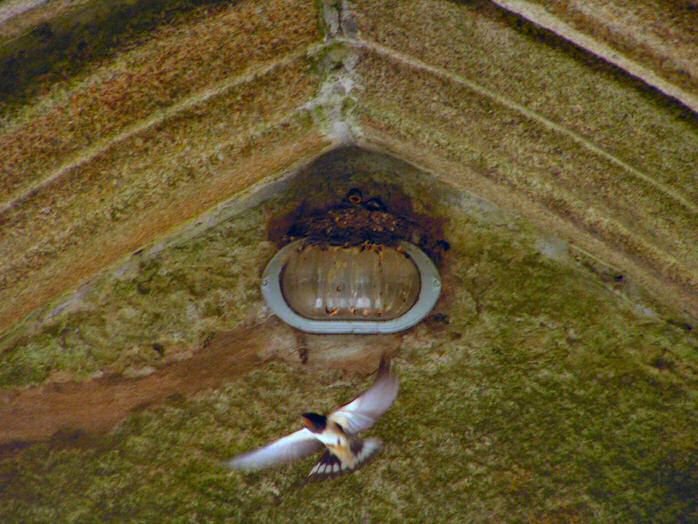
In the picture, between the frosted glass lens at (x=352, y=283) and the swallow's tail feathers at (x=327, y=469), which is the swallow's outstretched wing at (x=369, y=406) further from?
the frosted glass lens at (x=352, y=283)

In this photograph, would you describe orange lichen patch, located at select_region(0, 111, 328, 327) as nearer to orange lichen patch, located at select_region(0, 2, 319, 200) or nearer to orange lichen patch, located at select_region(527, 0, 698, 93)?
orange lichen patch, located at select_region(0, 2, 319, 200)

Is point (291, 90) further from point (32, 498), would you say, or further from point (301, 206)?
point (32, 498)

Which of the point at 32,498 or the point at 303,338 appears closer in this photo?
the point at 32,498

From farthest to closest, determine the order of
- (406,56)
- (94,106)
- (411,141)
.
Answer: (411,141)
(406,56)
(94,106)

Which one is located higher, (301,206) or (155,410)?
(301,206)

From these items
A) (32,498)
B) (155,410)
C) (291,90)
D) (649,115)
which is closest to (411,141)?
(291,90)

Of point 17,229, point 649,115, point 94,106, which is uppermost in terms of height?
point 94,106

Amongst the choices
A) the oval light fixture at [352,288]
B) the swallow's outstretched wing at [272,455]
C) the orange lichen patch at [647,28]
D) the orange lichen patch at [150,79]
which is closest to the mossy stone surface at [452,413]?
the swallow's outstretched wing at [272,455]
